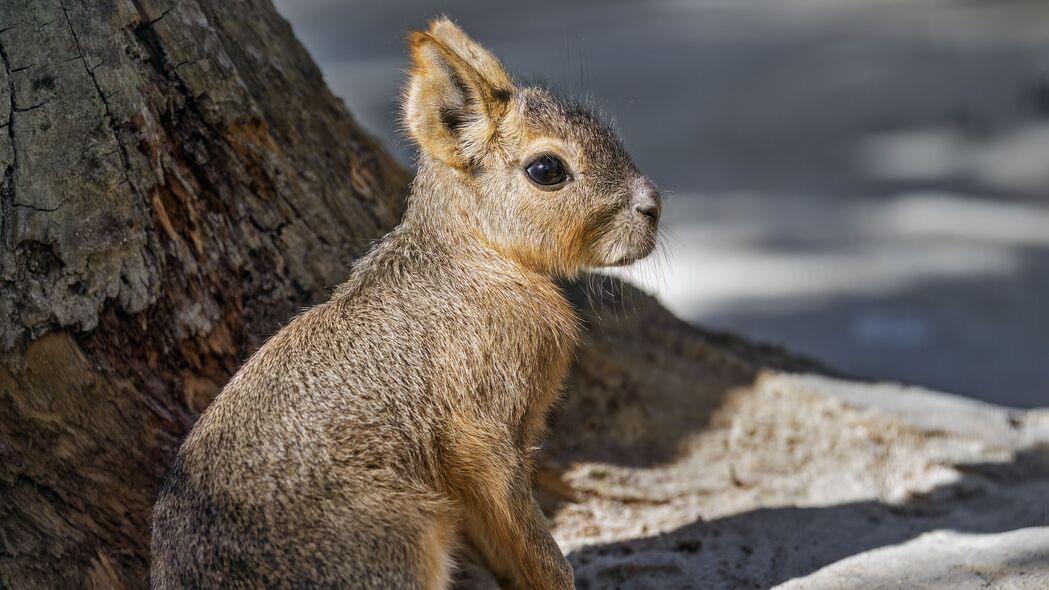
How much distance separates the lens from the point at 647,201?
3369 millimetres

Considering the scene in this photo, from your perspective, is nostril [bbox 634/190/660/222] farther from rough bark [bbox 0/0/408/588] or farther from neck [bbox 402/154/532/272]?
rough bark [bbox 0/0/408/588]

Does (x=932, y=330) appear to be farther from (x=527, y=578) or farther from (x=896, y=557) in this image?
(x=527, y=578)

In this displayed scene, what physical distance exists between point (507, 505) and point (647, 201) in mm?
924

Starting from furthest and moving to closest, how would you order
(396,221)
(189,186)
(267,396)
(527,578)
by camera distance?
1. (396,221)
2. (189,186)
3. (527,578)
4. (267,396)

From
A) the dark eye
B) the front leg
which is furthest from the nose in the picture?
the front leg

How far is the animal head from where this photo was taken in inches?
132

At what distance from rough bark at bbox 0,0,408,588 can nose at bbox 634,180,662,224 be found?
3.69 ft

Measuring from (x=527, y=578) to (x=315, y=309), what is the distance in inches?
36.7

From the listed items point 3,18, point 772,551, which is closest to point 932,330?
point 772,551

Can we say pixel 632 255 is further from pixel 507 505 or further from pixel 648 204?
pixel 507 505

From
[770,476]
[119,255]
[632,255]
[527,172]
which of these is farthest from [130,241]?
[770,476]

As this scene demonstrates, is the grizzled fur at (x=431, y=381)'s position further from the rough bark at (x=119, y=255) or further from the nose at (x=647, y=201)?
the rough bark at (x=119, y=255)

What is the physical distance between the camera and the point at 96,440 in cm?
327

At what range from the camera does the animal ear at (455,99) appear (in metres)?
3.30
